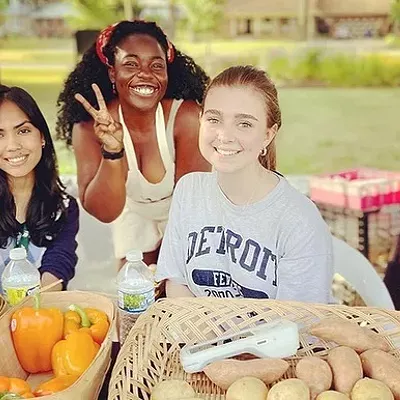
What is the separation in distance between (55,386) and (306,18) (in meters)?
1.94

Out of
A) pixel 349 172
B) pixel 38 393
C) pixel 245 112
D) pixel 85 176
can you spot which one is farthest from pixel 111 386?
pixel 349 172

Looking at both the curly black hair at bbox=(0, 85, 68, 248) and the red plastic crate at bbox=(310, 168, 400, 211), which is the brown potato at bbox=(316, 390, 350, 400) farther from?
the red plastic crate at bbox=(310, 168, 400, 211)

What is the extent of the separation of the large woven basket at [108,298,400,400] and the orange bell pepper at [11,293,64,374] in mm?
163

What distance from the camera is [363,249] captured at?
3.06 meters

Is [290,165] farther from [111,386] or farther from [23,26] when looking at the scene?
[111,386]

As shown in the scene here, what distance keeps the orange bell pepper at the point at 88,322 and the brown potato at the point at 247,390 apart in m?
0.33

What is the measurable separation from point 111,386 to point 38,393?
0.12m

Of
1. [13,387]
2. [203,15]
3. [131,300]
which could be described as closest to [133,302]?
[131,300]

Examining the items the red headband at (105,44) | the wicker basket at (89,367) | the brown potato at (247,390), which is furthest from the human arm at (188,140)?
the brown potato at (247,390)

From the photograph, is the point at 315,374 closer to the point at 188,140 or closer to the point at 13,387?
the point at 13,387

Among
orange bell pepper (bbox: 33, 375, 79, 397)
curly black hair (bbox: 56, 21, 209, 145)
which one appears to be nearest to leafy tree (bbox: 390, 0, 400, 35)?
curly black hair (bbox: 56, 21, 209, 145)

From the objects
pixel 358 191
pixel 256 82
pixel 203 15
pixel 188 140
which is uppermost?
pixel 203 15

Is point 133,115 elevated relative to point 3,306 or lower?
elevated

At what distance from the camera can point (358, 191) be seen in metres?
3.04
